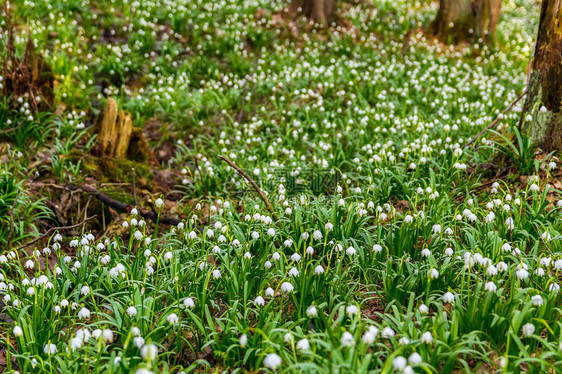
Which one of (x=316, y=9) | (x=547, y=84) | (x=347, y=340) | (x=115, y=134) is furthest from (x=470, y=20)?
(x=347, y=340)

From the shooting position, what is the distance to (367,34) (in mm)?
10906

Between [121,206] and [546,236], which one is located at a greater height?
[546,236]

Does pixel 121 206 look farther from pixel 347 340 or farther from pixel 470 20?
pixel 470 20

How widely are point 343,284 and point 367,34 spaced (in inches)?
351

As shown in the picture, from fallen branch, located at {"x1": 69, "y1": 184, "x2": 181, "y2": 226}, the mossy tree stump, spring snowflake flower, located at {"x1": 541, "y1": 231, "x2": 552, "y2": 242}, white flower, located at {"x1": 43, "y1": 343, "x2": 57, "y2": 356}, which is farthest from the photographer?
the mossy tree stump

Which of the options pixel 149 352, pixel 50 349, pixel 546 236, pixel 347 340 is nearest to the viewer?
pixel 149 352

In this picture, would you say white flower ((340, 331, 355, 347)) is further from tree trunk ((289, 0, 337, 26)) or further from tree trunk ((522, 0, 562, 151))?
tree trunk ((289, 0, 337, 26))

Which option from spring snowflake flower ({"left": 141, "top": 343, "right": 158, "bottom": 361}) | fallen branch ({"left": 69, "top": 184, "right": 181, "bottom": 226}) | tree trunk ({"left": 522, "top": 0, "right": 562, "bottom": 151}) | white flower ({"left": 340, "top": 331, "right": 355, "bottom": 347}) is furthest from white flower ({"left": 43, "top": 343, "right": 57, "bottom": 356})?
tree trunk ({"left": 522, "top": 0, "right": 562, "bottom": 151})

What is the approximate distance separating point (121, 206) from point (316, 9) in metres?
8.11

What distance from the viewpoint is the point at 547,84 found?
4523 mm

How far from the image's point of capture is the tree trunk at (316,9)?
11.3m

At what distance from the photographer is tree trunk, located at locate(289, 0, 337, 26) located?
1130cm

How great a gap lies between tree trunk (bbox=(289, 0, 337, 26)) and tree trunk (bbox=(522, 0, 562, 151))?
7.25 m

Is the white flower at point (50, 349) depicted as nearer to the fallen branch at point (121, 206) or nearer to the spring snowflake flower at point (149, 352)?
the spring snowflake flower at point (149, 352)
